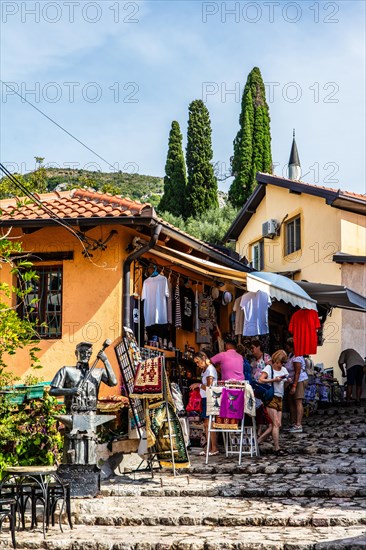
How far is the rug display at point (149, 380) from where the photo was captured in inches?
470

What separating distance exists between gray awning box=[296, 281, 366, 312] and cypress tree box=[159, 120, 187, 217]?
2648 centimetres

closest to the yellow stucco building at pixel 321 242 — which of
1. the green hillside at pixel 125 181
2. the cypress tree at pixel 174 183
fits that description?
the cypress tree at pixel 174 183

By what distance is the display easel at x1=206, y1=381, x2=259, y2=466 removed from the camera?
13.0m

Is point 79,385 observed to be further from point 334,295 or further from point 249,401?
point 334,295

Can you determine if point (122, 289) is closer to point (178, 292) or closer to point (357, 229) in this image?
point (178, 292)

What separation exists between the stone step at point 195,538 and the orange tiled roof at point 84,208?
6.20 m

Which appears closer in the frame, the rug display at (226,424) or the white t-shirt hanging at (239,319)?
the rug display at (226,424)

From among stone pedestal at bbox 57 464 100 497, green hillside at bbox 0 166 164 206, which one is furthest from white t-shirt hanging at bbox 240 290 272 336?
green hillside at bbox 0 166 164 206

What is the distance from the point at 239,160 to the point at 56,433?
109 ft

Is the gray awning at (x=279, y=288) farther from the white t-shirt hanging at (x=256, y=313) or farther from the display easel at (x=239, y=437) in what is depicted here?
the display easel at (x=239, y=437)

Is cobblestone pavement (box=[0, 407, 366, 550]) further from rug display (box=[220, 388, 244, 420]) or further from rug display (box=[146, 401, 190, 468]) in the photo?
rug display (box=[220, 388, 244, 420])

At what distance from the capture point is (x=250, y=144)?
4338 cm

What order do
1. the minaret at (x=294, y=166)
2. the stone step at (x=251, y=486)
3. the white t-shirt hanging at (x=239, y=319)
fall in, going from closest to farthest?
the stone step at (x=251, y=486) → the white t-shirt hanging at (x=239, y=319) → the minaret at (x=294, y=166)

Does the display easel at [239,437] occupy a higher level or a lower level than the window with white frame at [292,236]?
lower
